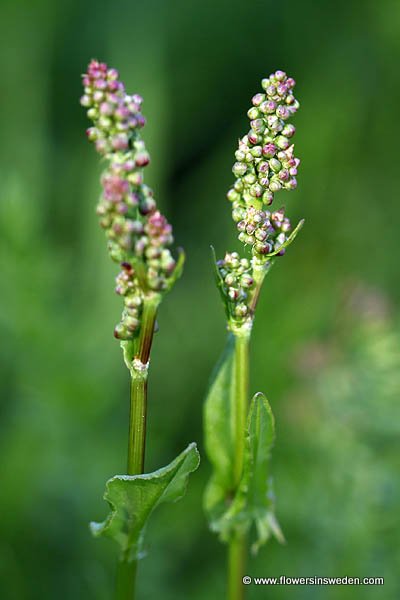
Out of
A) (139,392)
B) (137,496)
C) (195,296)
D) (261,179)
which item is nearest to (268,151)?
(261,179)

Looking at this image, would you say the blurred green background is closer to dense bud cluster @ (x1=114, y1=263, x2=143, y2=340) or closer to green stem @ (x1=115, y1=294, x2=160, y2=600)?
green stem @ (x1=115, y1=294, x2=160, y2=600)

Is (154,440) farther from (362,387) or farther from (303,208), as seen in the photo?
(303,208)

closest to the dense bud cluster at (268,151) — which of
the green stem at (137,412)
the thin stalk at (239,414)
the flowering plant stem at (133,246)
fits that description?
the flowering plant stem at (133,246)

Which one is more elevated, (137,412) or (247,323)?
(247,323)

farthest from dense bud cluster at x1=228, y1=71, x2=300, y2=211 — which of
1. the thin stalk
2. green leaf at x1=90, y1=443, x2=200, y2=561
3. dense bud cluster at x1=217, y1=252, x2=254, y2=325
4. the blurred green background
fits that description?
the blurred green background

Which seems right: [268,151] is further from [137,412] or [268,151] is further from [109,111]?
[137,412]

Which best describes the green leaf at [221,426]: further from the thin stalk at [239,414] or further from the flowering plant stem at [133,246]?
the flowering plant stem at [133,246]
